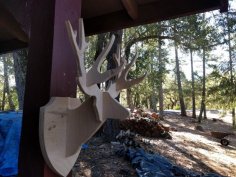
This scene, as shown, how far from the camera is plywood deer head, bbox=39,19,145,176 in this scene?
971 millimetres

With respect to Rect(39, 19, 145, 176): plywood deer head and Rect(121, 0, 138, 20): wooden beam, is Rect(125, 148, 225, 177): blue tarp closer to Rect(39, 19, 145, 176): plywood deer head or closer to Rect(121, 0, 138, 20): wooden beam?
Rect(121, 0, 138, 20): wooden beam

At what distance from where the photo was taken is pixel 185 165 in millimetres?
5801

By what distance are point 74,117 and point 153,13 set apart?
1156mm

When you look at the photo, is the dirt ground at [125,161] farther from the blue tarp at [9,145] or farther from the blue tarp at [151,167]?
the blue tarp at [9,145]

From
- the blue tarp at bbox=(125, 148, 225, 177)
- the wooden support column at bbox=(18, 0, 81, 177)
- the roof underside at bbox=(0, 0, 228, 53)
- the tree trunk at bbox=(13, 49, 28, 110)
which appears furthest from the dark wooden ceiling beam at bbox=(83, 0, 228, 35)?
the tree trunk at bbox=(13, 49, 28, 110)

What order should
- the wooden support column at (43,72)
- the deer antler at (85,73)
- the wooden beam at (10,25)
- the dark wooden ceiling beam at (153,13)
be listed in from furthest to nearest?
the wooden beam at (10,25), the dark wooden ceiling beam at (153,13), the wooden support column at (43,72), the deer antler at (85,73)

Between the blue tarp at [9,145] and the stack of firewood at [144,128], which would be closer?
the blue tarp at [9,145]

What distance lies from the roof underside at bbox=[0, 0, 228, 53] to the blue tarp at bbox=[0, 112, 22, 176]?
46.6 inches


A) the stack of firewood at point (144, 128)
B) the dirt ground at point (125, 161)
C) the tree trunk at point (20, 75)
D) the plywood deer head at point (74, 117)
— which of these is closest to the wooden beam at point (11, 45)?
the plywood deer head at point (74, 117)

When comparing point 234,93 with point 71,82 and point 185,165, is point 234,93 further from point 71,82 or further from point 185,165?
point 71,82

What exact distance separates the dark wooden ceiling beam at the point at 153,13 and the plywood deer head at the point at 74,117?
0.98 meters

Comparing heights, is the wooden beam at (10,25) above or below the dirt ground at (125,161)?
above

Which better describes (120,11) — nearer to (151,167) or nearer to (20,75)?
(151,167)

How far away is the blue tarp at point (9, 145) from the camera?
2697 mm
